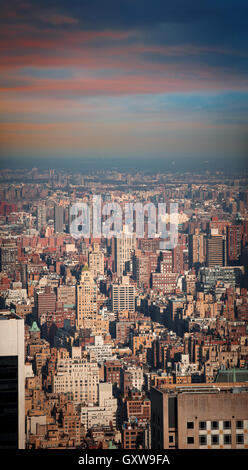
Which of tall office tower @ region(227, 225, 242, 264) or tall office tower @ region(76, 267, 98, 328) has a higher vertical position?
tall office tower @ region(227, 225, 242, 264)

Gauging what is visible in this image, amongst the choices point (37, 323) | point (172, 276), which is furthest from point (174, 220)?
point (37, 323)

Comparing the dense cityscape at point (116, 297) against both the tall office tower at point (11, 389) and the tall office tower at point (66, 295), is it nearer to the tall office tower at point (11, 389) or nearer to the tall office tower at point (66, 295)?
the tall office tower at point (66, 295)

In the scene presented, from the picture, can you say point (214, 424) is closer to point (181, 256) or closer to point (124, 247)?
point (181, 256)

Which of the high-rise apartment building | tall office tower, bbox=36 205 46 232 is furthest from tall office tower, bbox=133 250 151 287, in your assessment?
the high-rise apartment building

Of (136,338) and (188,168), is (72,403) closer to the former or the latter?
(136,338)

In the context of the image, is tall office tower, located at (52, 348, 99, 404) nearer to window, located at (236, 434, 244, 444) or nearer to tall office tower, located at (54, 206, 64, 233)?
tall office tower, located at (54, 206, 64, 233)

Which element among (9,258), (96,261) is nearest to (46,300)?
(96,261)
